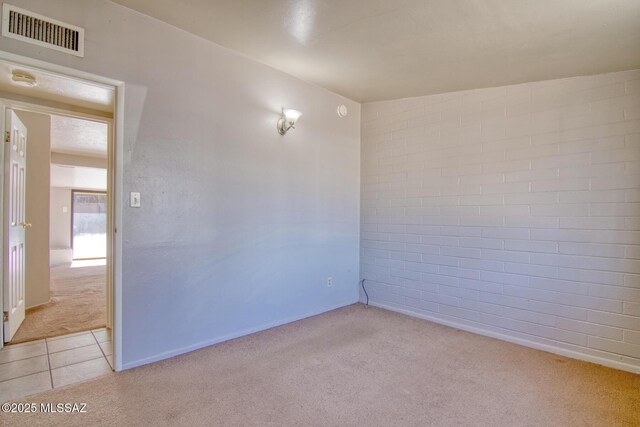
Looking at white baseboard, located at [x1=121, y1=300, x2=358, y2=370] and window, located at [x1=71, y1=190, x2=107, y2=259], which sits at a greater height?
window, located at [x1=71, y1=190, x2=107, y2=259]

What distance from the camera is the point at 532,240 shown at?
296cm

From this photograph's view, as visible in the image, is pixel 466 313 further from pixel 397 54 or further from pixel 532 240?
pixel 397 54

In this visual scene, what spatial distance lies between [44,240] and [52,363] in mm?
2250

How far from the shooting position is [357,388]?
87.0 inches

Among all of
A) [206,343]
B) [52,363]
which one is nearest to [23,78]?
[52,363]

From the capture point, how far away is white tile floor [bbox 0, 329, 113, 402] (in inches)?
86.7

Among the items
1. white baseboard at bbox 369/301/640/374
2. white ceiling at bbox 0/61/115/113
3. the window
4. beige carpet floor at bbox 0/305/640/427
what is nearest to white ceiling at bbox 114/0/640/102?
white ceiling at bbox 0/61/115/113

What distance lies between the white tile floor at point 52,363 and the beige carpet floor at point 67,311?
229mm

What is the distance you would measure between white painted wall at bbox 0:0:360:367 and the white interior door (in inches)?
50.6

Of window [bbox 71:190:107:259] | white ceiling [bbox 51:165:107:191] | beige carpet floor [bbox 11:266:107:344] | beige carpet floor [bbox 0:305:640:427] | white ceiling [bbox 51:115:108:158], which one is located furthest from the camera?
window [bbox 71:190:107:259]

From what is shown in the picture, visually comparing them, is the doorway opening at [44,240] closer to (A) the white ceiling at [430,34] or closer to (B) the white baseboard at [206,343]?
(B) the white baseboard at [206,343]

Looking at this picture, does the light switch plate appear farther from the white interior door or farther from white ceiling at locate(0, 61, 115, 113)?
the white interior door

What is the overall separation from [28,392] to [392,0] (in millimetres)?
3489

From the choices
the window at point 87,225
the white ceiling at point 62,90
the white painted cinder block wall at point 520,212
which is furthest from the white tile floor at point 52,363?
the window at point 87,225
